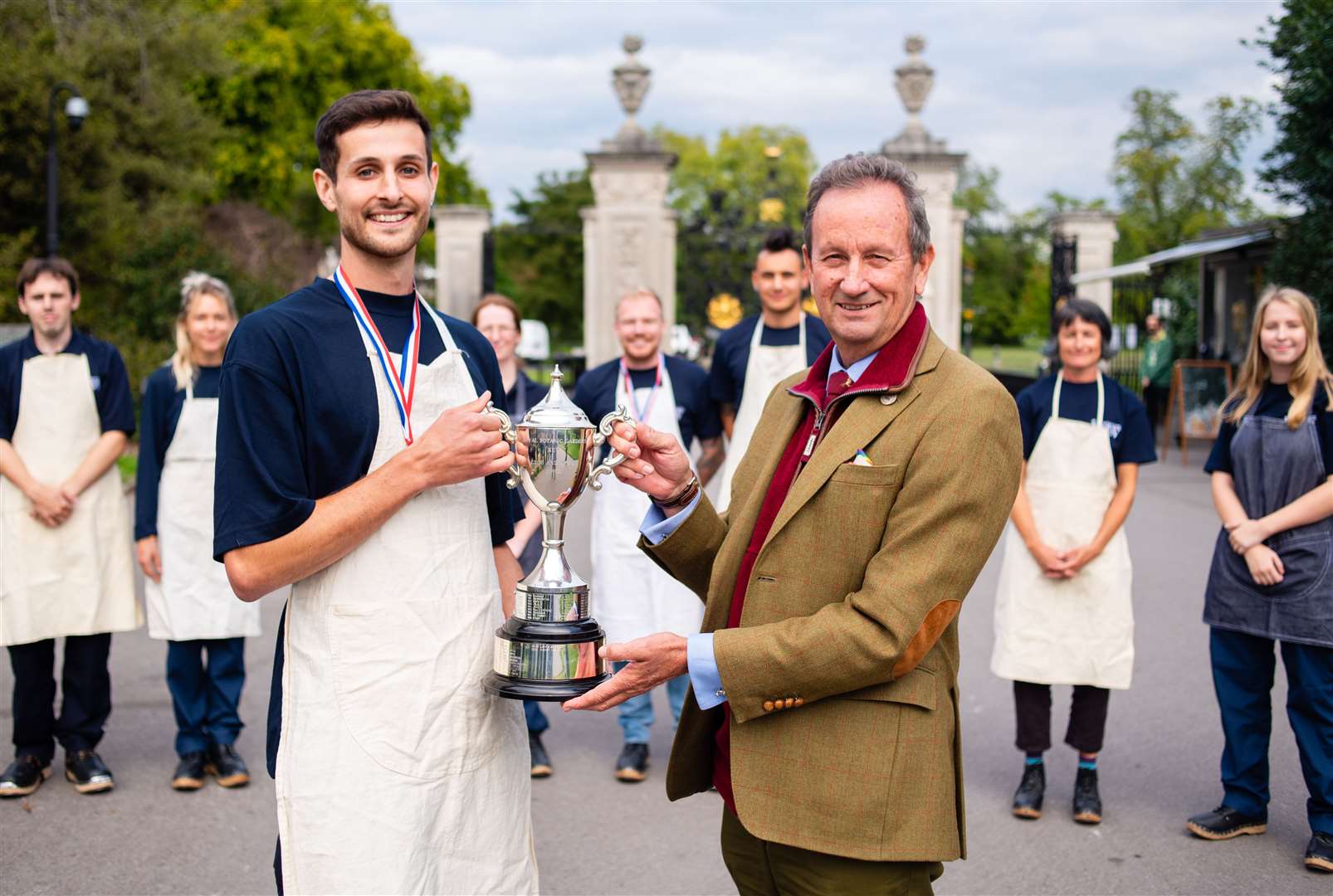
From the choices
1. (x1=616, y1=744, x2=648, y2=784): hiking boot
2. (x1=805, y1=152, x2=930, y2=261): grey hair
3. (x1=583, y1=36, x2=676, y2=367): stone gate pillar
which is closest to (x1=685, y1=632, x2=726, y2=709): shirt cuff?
(x1=805, y1=152, x2=930, y2=261): grey hair

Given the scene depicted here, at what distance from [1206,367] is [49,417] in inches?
648

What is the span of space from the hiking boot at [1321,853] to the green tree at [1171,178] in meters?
47.7

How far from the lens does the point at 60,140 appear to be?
20844mm

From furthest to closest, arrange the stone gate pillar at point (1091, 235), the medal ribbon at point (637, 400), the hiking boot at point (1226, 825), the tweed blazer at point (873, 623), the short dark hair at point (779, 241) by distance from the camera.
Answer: the stone gate pillar at point (1091, 235)
the short dark hair at point (779, 241)
the medal ribbon at point (637, 400)
the hiking boot at point (1226, 825)
the tweed blazer at point (873, 623)

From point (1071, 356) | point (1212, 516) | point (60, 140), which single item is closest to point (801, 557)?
point (1071, 356)

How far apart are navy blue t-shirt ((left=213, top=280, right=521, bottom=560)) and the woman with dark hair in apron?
390 cm

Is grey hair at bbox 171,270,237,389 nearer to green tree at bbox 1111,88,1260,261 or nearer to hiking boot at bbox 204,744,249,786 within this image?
hiking boot at bbox 204,744,249,786

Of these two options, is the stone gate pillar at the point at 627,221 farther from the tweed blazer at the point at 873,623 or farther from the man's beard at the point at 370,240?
the tweed blazer at the point at 873,623

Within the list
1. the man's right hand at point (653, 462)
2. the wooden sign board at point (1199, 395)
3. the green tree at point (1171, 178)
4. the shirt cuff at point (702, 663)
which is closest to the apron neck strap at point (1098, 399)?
the man's right hand at point (653, 462)

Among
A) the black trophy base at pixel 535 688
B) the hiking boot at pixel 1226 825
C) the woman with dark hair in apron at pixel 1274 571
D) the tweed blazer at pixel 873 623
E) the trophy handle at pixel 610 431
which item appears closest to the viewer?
the tweed blazer at pixel 873 623

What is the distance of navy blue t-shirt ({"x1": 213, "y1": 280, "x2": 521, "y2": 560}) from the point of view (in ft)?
7.92

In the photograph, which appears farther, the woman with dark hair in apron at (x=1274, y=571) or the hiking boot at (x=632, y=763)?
the hiking boot at (x=632, y=763)

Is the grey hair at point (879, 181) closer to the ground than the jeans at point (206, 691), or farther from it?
farther from it

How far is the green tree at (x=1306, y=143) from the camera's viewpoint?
13891mm
